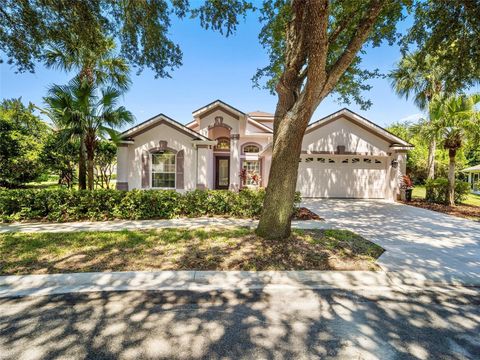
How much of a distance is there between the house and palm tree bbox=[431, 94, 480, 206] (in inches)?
70.4

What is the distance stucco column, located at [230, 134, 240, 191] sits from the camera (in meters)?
16.1

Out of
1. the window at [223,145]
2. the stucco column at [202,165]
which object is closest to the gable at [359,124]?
the window at [223,145]

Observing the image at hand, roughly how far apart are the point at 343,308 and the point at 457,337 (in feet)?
4.13

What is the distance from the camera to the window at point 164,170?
42.7 feet

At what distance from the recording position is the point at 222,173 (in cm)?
1766

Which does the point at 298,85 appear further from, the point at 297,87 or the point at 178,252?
the point at 178,252

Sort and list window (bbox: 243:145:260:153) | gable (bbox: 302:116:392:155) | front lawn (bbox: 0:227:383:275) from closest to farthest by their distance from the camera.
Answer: front lawn (bbox: 0:227:383:275)
gable (bbox: 302:116:392:155)
window (bbox: 243:145:260:153)

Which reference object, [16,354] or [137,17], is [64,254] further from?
[137,17]

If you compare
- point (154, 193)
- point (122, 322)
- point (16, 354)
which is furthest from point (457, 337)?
point (154, 193)

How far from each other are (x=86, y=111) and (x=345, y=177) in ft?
46.2

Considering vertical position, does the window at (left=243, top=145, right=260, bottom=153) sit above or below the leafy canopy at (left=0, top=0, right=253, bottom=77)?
below

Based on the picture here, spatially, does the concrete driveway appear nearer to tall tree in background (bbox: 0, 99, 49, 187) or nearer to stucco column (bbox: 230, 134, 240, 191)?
stucco column (bbox: 230, 134, 240, 191)

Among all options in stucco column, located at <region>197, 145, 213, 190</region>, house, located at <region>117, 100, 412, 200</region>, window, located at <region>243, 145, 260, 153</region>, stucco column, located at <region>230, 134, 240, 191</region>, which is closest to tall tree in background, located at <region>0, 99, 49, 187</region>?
house, located at <region>117, 100, 412, 200</region>

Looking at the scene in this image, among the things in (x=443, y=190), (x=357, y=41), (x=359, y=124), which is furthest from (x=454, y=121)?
(x=357, y=41)
